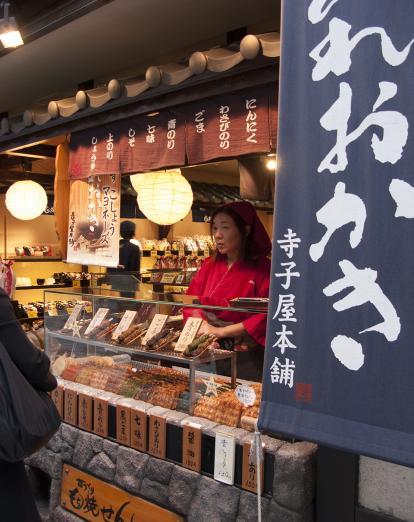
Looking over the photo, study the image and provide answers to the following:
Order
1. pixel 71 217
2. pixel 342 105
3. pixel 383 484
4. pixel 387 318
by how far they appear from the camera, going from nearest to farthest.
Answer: pixel 387 318
pixel 342 105
pixel 383 484
pixel 71 217

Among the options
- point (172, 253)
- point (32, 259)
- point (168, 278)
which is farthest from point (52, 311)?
point (172, 253)

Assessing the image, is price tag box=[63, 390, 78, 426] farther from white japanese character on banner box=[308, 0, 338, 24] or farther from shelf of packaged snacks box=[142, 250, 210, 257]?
shelf of packaged snacks box=[142, 250, 210, 257]

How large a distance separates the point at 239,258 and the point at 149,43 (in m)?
2.44

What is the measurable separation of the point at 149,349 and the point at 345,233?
235cm

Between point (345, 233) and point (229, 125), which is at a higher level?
point (229, 125)

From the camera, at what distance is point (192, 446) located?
11.5ft

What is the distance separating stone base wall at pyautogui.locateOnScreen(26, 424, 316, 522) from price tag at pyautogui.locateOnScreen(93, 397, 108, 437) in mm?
63

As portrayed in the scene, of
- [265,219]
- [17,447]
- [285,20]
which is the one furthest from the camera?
[265,219]

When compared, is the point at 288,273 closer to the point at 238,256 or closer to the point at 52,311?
the point at 238,256

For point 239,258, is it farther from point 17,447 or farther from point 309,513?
point 17,447

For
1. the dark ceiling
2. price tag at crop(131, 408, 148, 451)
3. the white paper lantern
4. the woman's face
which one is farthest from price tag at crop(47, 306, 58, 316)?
the dark ceiling

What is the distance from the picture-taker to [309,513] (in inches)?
119

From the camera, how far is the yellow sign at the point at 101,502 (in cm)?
367

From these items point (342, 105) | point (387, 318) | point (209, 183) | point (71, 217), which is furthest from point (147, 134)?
point (209, 183)
